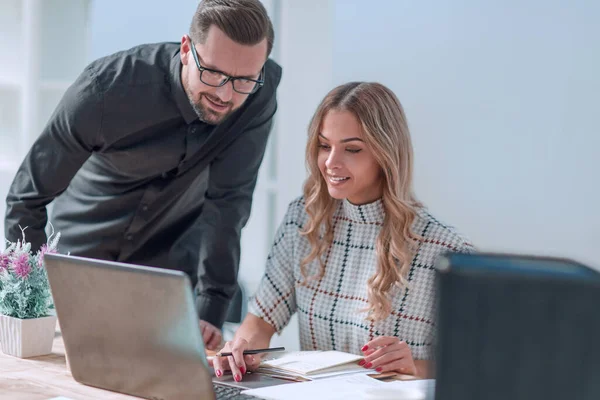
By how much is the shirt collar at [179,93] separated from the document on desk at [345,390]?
104 cm

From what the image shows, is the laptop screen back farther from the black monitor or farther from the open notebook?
the black monitor

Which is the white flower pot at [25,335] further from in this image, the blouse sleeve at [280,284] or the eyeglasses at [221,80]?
the eyeglasses at [221,80]

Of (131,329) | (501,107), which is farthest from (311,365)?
(501,107)

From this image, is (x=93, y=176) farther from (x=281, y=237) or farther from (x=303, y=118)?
(x=303, y=118)

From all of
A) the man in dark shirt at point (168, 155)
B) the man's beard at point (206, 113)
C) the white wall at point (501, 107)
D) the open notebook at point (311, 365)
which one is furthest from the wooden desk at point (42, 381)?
the white wall at point (501, 107)

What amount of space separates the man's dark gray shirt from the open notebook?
0.68 metres

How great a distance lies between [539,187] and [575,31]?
1.77 ft

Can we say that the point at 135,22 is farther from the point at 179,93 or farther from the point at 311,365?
the point at 311,365

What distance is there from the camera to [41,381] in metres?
1.56

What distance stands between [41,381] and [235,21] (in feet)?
3.36

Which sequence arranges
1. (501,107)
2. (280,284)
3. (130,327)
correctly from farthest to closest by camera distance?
(501,107)
(280,284)
(130,327)

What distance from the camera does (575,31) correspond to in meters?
2.54

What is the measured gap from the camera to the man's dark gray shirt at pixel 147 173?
2189 mm

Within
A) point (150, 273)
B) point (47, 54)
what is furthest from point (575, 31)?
point (47, 54)
